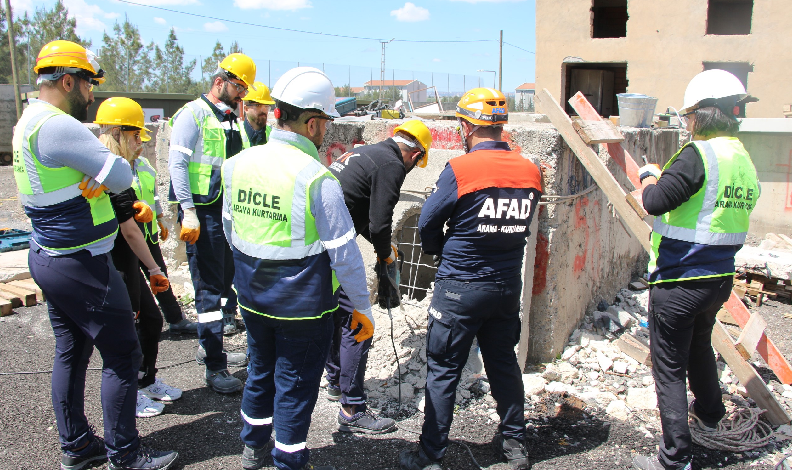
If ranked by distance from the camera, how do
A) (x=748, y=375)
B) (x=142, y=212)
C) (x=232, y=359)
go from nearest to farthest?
1. (x=142, y=212)
2. (x=748, y=375)
3. (x=232, y=359)

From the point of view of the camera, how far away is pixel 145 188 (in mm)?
4145

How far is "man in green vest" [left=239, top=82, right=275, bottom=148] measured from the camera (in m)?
4.42

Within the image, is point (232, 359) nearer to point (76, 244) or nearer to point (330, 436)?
point (330, 436)

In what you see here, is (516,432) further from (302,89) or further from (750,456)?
(302,89)

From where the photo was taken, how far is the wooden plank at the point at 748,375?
3.45 m

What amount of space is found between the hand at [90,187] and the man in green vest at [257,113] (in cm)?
175

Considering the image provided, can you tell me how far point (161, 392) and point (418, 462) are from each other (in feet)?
6.12

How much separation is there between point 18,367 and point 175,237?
2312mm

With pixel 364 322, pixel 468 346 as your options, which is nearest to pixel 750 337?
pixel 468 346

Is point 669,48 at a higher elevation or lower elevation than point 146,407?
higher

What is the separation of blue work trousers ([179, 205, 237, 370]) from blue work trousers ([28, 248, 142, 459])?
0.97m

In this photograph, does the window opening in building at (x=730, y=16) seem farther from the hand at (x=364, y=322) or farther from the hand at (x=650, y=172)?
the hand at (x=364, y=322)

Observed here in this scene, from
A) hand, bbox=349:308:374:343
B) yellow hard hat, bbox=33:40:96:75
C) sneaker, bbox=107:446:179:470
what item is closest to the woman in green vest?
sneaker, bbox=107:446:179:470

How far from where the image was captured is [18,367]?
4180 millimetres
